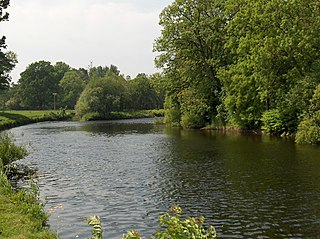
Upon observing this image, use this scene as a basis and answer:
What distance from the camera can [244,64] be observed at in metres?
48.6

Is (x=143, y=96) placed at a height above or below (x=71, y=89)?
below

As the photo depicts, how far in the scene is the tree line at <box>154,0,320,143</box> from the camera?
137 ft

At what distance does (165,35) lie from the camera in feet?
193

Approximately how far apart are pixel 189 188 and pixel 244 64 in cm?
3071

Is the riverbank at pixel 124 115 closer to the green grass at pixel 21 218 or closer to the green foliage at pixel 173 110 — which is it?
the green foliage at pixel 173 110

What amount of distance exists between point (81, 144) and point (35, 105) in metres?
103

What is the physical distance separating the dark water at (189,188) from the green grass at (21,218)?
87 centimetres

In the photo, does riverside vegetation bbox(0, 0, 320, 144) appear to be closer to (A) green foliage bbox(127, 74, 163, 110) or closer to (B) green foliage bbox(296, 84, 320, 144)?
(B) green foliage bbox(296, 84, 320, 144)

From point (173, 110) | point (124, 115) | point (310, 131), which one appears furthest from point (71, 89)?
point (310, 131)

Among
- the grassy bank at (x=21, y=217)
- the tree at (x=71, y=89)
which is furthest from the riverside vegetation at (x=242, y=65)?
the tree at (x=71, y=89)

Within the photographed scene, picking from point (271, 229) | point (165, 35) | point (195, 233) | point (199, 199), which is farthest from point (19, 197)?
point (165, 35)

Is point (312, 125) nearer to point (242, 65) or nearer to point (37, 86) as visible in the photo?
point (242, 65)

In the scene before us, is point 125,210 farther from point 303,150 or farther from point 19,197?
point 303,150

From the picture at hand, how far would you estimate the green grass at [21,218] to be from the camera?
1233cm
